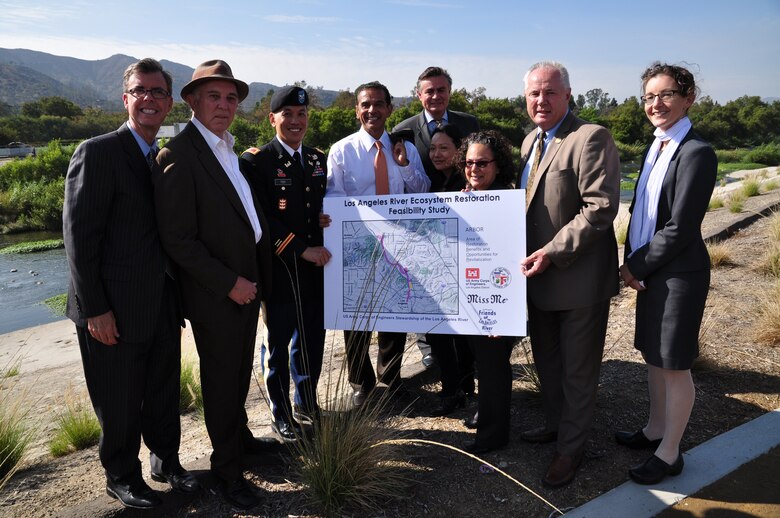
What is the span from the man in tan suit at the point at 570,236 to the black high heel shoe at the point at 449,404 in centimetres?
105

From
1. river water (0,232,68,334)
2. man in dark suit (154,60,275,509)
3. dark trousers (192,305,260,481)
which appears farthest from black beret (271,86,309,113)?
river water (0,232,68,334)

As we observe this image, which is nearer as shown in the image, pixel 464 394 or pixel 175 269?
pixel 175 269

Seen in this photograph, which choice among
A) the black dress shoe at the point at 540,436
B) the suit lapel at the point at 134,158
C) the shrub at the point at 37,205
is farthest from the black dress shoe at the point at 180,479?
the shrub at the point at 37,205

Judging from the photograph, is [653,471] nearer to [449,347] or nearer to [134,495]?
[449,347]

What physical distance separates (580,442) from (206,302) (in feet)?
7.87

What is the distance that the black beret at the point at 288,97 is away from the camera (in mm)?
3801

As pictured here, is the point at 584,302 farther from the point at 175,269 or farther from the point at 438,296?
the point at 175,269

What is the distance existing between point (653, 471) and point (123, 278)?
3227 millimetres

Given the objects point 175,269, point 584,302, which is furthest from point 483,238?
point 175,269

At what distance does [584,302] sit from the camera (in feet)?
10.9

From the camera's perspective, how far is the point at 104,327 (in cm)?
294

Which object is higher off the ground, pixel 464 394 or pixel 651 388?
pixel 651 388

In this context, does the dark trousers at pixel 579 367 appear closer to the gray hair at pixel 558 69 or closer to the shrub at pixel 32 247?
the gray hair at pixel 558 69

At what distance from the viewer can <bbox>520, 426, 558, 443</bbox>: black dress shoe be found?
386cm
